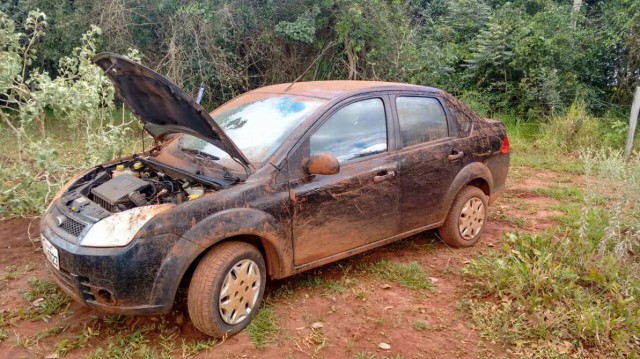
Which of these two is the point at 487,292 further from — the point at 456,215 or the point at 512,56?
the point at 512,56

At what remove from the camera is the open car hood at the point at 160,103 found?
3.09 m

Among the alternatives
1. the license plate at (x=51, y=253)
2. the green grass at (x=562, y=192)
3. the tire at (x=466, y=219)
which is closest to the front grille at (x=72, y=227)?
the license plate at (x=51, y=253)

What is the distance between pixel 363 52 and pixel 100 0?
5465 millimetres

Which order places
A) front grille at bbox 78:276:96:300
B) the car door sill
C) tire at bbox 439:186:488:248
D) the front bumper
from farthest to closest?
tire at bbox 439:186:488:248 < the car door sill < front grille at bbox 78:276:96:300 < the front bumper

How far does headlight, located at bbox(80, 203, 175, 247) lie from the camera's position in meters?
2.93

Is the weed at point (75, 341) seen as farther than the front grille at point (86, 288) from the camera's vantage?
Yes

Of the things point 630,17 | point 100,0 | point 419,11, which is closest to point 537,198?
point 630,17

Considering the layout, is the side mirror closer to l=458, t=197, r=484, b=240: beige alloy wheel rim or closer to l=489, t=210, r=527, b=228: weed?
l=458, t=197, r=484, b=240: beige alloy wheel rim

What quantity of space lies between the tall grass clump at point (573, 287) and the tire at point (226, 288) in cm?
166

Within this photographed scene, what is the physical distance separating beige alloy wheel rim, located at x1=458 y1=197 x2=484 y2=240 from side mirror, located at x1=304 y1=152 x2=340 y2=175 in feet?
6.22

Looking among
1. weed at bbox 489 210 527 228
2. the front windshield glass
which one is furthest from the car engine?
weed at bbox 489 210 527 228

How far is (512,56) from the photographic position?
34.2 ft

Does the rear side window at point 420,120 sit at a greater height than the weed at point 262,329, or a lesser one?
greater

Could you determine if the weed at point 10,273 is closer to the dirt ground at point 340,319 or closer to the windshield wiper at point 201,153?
the dirt ground at point 340,319
